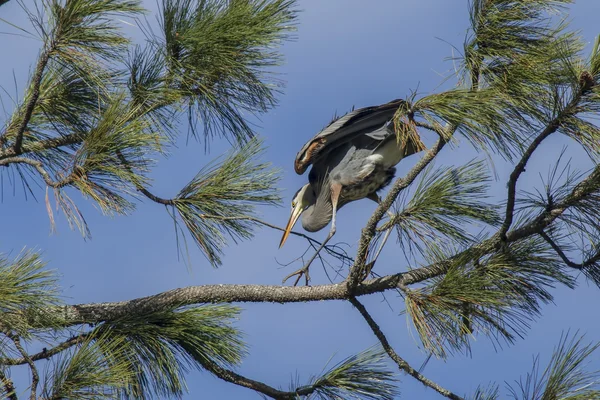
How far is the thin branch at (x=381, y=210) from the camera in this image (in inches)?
73.1

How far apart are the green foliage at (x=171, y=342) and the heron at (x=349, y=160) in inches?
14.8

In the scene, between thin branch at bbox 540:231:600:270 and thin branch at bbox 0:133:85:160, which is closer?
thin branch at bbox 540:231:600:270

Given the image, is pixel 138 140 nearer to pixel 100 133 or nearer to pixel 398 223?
pixel 100 133

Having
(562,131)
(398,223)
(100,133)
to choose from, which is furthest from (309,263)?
(562,131)

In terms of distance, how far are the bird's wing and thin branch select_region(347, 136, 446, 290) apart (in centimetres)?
46

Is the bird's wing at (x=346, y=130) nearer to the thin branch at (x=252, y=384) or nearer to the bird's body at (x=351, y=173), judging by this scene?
the bird's body at (x=351, y=173)

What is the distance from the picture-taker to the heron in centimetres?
253

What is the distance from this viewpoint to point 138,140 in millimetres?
2049

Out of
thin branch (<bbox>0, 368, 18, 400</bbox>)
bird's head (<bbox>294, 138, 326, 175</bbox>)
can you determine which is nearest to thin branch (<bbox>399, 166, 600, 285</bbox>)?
bird's head (<bbox>294, 138, 326, 175</bbox>)

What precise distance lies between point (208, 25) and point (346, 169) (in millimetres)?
740

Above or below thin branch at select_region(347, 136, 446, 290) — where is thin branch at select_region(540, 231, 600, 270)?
below

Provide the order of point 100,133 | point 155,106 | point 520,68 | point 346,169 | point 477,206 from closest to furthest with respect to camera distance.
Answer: point 520,68
point 100,133
point 477,206
point 155,106
point 346,169

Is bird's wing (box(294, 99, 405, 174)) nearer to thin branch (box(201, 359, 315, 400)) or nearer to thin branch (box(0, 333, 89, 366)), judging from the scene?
thin branch (box(201, 359, 315, 400))

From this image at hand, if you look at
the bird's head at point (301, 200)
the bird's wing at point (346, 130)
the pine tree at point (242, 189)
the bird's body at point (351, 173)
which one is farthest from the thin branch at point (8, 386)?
the bird's head at point (301, 200)
